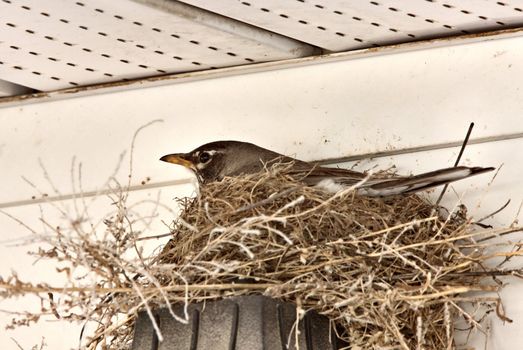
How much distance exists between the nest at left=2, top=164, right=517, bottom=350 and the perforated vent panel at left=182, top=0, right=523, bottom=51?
56cm

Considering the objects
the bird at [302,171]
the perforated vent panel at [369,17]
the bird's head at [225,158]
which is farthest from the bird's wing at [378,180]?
the perforated vent panel at [369,17]

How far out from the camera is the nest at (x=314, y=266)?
286 centimetres

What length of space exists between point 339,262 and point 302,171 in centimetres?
56

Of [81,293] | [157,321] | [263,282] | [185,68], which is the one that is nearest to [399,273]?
[263,282]

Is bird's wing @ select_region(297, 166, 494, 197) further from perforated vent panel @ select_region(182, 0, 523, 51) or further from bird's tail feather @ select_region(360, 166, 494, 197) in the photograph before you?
perforated vent panel @ select_region(182, 0, 523, 51)

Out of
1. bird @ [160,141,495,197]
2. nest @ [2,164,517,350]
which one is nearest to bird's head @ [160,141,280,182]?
bird @ [160,141,495,197]

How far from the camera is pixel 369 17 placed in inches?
134

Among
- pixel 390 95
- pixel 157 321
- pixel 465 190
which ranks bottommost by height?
pixel 157 321

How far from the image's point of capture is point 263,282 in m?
2.94

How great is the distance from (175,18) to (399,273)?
3.58 ft

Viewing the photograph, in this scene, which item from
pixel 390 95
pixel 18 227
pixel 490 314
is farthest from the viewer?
pixel 18 227

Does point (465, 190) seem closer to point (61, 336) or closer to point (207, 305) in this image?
point (207, 305)

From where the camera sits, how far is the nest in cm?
286

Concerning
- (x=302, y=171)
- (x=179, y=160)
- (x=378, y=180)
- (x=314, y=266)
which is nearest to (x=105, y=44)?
(x=179, y=160)
